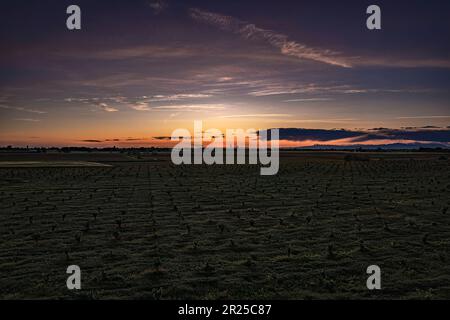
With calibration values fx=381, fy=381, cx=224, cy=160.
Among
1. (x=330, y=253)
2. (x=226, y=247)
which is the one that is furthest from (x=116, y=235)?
(x=330, y=253)

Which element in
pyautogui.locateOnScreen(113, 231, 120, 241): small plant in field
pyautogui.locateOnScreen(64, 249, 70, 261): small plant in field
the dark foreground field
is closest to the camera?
the dark foreground field

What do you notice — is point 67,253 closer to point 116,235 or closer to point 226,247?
point 116,235

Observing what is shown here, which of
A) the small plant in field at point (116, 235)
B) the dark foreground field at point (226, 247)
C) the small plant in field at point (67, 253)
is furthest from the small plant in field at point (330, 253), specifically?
the small plant in field at point (67, 253)

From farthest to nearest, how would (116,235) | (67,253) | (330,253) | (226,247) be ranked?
(116,235), (226,247), (67,253), (330,253)

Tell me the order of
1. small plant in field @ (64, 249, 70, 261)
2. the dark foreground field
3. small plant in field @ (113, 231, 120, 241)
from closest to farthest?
the dark foreground field, small plant in field @ (64, 249, 70, 261), small plant in field @ (113, 231, 120, 241)

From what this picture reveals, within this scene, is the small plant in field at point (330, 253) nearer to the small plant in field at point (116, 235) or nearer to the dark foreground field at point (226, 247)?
the dark foreground field at point (226, 247)

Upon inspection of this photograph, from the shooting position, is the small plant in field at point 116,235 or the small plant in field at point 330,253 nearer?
the small plant in field at point 330,253

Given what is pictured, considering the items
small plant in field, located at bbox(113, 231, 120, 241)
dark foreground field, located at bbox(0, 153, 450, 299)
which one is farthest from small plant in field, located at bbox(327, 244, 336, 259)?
small plant in field, located at bbox(113, 231, 120, 241)

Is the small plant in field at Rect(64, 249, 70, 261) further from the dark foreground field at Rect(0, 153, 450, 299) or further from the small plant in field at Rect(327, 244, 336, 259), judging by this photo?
the small plant in field at Rect(327, 244, 336, 259)

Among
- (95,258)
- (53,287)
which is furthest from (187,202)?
(53,287)

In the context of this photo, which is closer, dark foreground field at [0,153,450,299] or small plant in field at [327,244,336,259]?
dark foreground field at [0,153,450,299]
